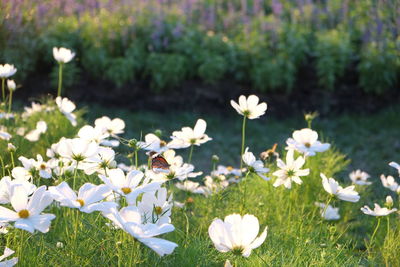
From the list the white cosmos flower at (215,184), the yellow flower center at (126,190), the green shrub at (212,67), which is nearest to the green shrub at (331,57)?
the green shrub at (212,67)

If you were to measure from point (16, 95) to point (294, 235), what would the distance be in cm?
409

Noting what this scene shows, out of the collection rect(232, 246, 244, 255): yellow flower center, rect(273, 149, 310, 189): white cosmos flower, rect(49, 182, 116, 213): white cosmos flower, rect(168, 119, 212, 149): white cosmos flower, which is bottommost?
rect(273, 149, 310, 189): white cosmos flower

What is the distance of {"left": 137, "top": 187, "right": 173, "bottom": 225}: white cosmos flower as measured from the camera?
167cm

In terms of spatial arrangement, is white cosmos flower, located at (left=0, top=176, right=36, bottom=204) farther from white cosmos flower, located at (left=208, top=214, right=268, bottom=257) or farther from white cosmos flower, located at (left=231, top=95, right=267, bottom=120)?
white cosmos flower, located at (left=231, top=95, right=267, bottom=120)

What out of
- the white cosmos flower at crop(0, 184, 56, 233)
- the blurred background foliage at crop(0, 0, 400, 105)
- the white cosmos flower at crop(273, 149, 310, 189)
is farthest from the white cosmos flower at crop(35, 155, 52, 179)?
the blurred background foliage at crop(0, 0, 400, 105)

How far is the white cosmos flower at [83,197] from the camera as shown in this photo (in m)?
1.38

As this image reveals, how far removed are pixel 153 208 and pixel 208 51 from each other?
161 inches

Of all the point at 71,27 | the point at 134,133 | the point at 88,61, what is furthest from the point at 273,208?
the point at 71,27

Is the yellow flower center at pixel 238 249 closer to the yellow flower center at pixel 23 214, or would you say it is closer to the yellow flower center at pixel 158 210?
the yellow flower center at pixel 158 210

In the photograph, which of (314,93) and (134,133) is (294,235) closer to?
(134,133)

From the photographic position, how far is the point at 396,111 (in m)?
5.52

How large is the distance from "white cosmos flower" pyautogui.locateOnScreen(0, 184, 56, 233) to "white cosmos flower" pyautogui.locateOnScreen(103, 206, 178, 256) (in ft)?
0.56

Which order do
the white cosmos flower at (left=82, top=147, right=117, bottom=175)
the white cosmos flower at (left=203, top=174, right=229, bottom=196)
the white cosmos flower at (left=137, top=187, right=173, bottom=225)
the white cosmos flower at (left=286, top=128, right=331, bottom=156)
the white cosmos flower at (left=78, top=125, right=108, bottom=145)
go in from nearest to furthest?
1. the white cosmos flower at (left=137, top=187, right=173, bottom=225)
2. the white cosmos flower at (left=82, top=147, right=117, bottom=175)
3. the white cosmos flower at (left=78, top=125, right=108, bottom=145)
4. the white cosmos flower at (left=286, top=128, right=331, bottom=156)
5. the white cosmos flower at (left=203, top=174, right=229, bottom=196)

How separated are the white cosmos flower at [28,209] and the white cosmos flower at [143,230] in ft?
0.56
